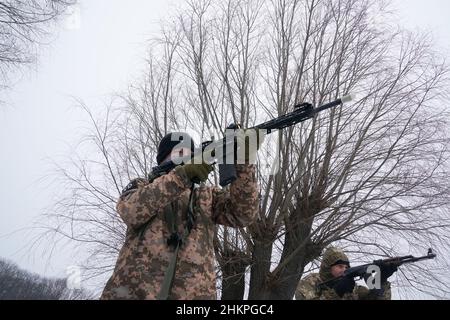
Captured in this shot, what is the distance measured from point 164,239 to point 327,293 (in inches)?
96.9

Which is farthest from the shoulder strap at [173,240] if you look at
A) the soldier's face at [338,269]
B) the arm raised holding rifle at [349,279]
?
the soldier's face at [338,269]

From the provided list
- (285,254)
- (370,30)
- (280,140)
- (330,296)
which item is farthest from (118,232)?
(370,30)

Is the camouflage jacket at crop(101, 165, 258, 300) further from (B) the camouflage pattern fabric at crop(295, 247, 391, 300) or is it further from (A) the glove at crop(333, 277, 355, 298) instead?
(B) the camouflage pattern fabric at crop(295, 247, 391, 300)

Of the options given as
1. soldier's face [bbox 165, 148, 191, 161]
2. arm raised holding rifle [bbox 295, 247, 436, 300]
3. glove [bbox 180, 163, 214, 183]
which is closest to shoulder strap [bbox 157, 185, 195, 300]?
glove [bbox 180, 163, 214, 183]

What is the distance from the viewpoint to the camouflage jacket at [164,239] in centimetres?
192

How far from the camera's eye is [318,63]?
18.6 ft

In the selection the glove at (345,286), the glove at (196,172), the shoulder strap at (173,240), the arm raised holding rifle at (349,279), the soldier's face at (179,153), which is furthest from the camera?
the glove at (345,286)

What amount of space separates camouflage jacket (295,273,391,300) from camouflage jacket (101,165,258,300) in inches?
78.7

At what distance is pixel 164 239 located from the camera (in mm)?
2070

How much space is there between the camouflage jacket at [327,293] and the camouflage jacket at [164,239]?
1998mm

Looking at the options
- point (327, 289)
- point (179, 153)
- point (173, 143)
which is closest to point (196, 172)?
point (179, 153)

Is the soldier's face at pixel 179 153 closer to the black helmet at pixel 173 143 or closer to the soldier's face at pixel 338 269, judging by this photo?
the black helmet at pixel 173 143
